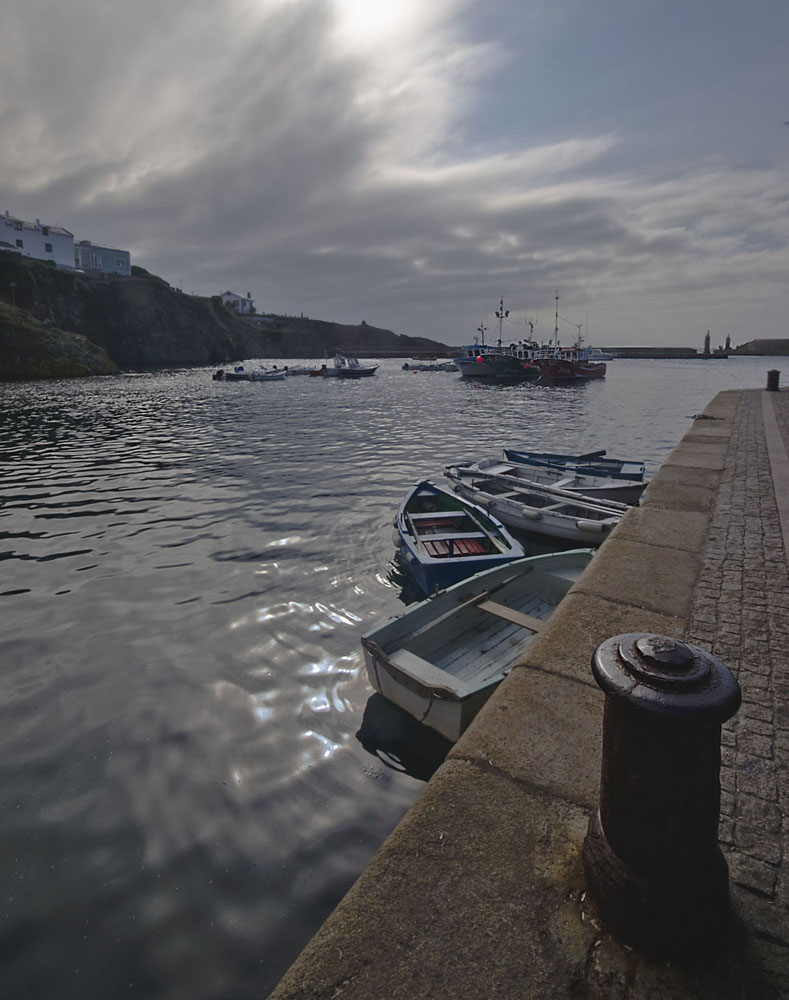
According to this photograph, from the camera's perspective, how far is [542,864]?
2.32 m

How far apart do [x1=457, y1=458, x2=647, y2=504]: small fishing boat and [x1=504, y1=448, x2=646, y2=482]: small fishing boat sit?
0.57 ft

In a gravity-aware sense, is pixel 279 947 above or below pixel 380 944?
below

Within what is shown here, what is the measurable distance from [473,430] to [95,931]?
2703 cm

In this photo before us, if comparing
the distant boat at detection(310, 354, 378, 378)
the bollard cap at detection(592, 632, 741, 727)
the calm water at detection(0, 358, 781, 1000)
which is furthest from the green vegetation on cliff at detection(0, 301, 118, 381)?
the bollard cap at detection(592, 632, 741, 727)

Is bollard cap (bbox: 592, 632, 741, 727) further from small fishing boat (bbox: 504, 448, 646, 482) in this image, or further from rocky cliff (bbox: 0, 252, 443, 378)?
rocky cliff (bbox: 0, 252, 443, 378)

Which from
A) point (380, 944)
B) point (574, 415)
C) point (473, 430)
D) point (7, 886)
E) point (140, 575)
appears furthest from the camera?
point (574, 415)

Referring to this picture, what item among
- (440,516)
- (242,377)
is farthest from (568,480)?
(242,377)

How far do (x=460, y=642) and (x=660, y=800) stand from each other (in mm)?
4140

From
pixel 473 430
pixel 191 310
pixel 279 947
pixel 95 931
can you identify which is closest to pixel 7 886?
pixel 95 931

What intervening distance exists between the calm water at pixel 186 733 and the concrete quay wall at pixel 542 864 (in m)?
1.87

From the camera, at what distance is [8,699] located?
20.1ft

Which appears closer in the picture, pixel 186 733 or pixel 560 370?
pixel 186 733

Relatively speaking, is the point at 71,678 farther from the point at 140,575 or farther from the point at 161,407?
the point at 161,407

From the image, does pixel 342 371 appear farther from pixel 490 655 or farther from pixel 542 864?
pixel 542 864
